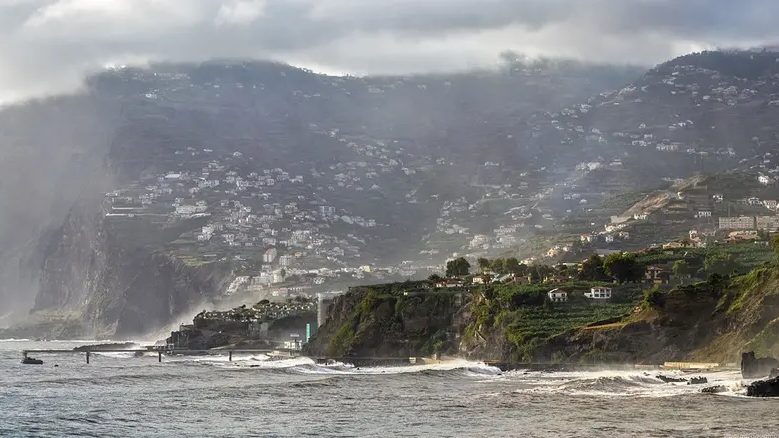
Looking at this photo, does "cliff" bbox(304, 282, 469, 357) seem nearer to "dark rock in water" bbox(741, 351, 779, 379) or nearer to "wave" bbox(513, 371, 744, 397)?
"wave" bbox(513, 371, 744, 397)

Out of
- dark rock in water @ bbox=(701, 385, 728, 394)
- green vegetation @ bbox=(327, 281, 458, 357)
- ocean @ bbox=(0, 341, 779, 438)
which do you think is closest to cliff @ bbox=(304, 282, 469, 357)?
green vegetation @ bbox=(327, 281, 458, 357)

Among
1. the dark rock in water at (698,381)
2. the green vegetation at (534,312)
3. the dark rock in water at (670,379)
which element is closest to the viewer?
the dark rock in water at (698,381)

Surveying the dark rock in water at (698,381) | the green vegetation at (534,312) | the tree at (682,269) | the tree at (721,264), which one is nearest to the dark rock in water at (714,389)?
the dark rock in water at (698,381)

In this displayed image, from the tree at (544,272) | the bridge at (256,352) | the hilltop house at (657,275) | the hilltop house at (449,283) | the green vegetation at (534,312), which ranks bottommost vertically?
the bridge at (256,352)

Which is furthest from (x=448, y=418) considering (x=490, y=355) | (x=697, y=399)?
(x=490, y=355)

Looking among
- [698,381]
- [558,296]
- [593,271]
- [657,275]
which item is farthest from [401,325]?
[698,381]

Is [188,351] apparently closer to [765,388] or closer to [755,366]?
[755,366]

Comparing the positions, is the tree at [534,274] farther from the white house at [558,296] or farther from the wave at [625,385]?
the wave at [625,385]

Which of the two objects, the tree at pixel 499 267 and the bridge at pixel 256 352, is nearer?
the bridge at pixel 256 352
